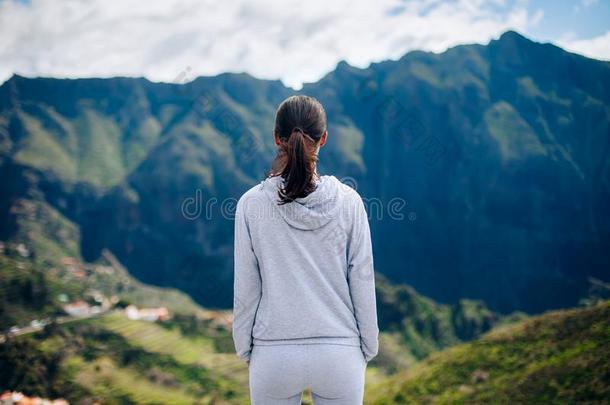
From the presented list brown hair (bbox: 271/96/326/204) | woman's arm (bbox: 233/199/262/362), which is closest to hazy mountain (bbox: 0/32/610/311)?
woman's arm (bbox: 233/199/262/362)

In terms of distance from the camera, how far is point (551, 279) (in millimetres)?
109812

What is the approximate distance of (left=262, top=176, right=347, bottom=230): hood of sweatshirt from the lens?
2998 millimetres

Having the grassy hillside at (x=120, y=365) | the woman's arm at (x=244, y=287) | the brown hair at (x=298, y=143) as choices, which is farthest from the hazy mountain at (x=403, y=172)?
the brown hair at (x=298, y=143)

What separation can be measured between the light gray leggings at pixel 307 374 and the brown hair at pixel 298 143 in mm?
922

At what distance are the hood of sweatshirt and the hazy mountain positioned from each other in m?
105

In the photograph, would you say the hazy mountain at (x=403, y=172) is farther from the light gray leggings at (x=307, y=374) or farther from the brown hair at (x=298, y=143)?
the light gray leggings at (x=307, y=374)

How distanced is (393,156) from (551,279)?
53.0m

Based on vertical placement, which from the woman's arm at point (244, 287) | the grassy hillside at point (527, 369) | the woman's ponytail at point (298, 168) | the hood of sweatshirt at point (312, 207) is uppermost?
the woman's ponytail at point (298, 168)

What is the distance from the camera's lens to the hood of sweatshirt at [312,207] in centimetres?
300

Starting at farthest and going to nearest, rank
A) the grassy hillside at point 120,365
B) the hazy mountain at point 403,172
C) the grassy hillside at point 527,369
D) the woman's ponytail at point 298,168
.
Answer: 1. the hazy mountain at point 403,172
2. the grassy hillside at point 120,365
3. the grassy hillside at point 527,369
4. the woman's ponytail at point 298,168

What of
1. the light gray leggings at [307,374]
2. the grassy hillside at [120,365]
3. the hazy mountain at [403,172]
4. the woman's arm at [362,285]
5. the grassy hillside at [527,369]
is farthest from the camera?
the hazy mountain at [403,172]

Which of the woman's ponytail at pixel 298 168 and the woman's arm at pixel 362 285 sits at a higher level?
the woman's ponytail at pixel 298 168

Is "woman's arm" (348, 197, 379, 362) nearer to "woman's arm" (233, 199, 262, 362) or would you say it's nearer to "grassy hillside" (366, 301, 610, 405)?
"woman's arm" (233, 199, 262, 362)

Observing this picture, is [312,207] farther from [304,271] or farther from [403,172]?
[403,172]
